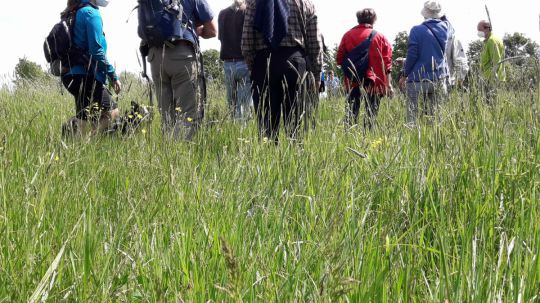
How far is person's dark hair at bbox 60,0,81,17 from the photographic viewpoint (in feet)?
16.2

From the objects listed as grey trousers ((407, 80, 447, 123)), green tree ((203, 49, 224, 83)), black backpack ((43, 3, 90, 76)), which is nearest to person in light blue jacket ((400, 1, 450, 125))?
grey trousers ((407, 80, 447, 123))

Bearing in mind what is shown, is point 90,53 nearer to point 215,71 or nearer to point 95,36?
point 95,36

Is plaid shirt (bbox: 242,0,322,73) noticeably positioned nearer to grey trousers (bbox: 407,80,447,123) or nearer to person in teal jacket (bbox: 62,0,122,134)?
grey trousers (bbox: 407,80,447,123)

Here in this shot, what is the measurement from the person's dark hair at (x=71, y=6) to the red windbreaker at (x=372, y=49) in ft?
8.70

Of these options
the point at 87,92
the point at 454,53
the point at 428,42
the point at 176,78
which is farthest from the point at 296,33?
the point at 454,53

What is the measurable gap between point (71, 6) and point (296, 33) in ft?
6.21

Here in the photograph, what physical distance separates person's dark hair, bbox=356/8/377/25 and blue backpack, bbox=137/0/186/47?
2158 millimetres

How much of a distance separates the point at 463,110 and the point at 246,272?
5.28 feet

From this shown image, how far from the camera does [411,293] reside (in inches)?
52.7

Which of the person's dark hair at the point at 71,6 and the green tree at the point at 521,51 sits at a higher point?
the person's dark hair at the point at 71,6

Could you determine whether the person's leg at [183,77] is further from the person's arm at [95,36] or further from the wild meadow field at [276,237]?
the wild meadow field at [276,237]

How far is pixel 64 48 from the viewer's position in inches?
191

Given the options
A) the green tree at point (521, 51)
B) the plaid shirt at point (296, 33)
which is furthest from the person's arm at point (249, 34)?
the green tree at point (521, 51)

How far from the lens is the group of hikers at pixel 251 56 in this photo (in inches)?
172
